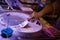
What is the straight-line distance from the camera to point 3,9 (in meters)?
1.44

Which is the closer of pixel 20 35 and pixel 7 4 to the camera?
pixel 20 35

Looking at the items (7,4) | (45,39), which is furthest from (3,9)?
(45,39)

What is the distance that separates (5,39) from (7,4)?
0.62 metres

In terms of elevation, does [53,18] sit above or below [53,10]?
below

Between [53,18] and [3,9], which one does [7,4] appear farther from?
[53,18]

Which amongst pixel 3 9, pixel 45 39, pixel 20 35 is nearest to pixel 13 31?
pixel 20 35

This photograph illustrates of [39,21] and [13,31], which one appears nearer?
[13,31]

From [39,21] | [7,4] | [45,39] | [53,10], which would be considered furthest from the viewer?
[7,4]

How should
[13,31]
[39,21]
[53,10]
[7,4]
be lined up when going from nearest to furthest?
[13,31] → [39,21] → [53,10] → [7,4]

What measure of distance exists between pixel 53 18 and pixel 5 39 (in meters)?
0.66

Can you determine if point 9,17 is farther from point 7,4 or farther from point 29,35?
point 29,35

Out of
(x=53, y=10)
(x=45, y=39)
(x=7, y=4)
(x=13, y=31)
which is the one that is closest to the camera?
(x=45, y=39)

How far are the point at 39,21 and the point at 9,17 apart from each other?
0.29m

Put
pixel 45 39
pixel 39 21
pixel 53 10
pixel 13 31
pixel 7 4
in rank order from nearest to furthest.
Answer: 1. pixel 45 39
2. pixel 13 31
3. pixel 39 21
4. pixel 53 10
5. pixel 7 4
